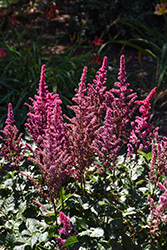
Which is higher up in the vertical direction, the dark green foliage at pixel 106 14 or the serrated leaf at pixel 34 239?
the dark green foliage at pixel 106 14

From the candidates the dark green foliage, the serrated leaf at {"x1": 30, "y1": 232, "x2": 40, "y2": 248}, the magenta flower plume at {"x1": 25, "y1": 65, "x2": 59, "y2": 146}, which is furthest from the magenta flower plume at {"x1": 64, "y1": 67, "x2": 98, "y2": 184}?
the dark green foliage

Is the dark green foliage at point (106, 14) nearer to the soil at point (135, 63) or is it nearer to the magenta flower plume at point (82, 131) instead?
the soil at point (135, 63)

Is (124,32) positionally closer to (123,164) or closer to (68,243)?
(123,164)

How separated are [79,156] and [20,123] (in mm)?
2490

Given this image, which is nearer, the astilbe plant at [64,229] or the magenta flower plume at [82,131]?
the astilbe plant at [64,229]

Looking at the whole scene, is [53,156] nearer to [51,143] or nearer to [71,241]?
[51,143]

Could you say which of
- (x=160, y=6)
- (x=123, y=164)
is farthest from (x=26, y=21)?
(x=123, y=164)

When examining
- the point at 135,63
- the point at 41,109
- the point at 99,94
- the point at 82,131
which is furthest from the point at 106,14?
the point at 82,131

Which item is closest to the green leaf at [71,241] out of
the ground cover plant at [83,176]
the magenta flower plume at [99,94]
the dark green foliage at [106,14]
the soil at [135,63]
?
the ground cover plant at [83,176]

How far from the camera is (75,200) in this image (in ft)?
5.72

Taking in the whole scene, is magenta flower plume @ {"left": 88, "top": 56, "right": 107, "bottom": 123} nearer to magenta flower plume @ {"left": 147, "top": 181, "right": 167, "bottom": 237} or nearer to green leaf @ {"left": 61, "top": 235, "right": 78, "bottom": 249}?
magenta flower plume @ {"left": 147, "top": 181, "right": 167, "bottom": 237}

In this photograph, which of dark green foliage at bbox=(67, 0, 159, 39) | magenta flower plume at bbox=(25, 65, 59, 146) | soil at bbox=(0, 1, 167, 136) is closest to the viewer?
magenta flower plume at bbox=(25, 65, 59, 146)

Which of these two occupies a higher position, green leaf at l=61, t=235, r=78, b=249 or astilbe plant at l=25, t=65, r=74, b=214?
astilbe plant at l=25, t=65, r=74, b=214

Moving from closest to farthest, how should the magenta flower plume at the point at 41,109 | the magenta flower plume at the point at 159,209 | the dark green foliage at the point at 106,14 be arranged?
the magenta flower plume at the point at 159,209, the magenta flower plume at the point at 41,109, the dark green foliage at the point at 106,14
